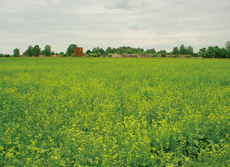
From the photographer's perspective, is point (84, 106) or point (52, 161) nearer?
point (52, 161)

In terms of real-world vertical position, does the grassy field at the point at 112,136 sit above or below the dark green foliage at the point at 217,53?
below

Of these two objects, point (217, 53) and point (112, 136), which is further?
point (217, 53)

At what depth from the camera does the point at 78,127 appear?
19.7ft

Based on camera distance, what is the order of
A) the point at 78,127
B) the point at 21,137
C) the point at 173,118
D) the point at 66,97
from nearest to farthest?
the point at 21,137 < the point at 78,127 < the point at 173,118 < the point at 66,97

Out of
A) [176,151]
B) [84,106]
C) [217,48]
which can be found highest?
[217,48]

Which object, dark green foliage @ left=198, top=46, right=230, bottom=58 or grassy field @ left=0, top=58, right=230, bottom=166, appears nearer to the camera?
grassy field @ left=0, top=58, right=230, bottom=166

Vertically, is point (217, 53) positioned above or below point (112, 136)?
above

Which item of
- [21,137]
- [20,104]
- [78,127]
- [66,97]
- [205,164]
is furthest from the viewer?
[66,97]

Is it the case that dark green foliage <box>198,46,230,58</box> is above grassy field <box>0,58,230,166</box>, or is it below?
above

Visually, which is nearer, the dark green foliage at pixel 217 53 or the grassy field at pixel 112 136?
the grassy field at pixel 112 136

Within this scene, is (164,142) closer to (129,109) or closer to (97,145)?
(97,145)

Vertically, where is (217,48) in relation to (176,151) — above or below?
above

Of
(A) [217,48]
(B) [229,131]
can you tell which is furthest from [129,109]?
(A) [217,48]

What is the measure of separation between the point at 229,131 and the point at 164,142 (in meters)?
2.05
